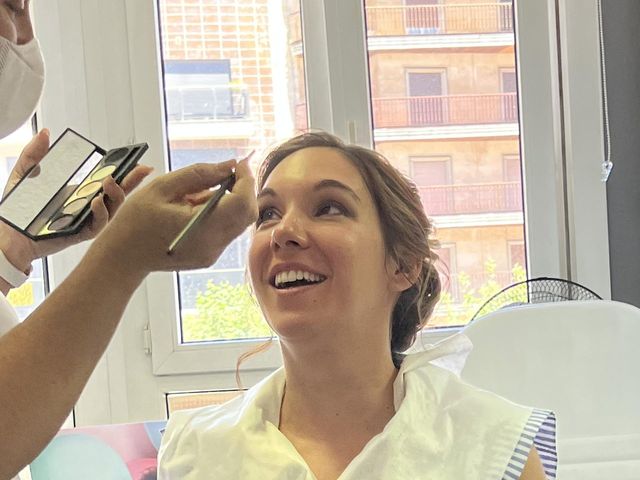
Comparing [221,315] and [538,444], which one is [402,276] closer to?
[538,444]

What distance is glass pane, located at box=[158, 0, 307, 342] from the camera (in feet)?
6.82

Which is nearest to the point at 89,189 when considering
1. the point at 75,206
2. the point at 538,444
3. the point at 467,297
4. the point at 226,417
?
the point at 75,206

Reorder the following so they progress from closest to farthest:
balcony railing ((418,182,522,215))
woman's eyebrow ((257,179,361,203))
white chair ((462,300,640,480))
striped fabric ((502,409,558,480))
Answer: striped fabric ((502,409,558,480))
woman's eyebrow ((257,179,361,203))
white chair ((462,300,640,480))
balcony railing ((418,182,522,215))

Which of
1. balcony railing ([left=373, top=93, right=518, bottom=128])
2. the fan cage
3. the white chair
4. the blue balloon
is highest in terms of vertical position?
balcony railing ([left=373, top=93, right=518, bottom=128])

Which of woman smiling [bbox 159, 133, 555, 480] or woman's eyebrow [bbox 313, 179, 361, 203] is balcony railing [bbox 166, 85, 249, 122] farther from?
woman's eyebrow [bbox 313, 179, 361, 203]

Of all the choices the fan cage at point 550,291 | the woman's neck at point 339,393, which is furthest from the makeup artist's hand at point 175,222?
the fan cage at point 550,291

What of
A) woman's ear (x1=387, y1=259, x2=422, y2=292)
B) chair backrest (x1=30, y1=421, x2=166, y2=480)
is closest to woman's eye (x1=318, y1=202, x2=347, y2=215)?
woman's ear (x1=387, y1=259, x2=422, y2=292)

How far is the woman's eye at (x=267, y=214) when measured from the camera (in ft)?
4.06

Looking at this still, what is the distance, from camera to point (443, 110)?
7.00 ft

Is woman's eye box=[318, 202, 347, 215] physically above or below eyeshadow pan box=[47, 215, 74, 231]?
below

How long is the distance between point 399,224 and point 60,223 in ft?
1.84

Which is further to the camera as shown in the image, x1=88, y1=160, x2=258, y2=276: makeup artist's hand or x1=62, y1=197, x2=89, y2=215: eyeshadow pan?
x1=62, y1=197, x2=89, y2=215: eyeshadow pan

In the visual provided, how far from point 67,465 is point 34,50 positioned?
96cm

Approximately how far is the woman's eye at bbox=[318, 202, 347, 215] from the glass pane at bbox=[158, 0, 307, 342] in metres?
0.94
